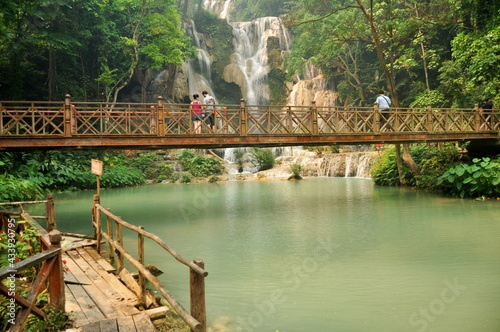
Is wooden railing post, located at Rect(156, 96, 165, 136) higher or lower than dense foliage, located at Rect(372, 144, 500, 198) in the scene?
higher

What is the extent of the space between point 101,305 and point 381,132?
12652 mm

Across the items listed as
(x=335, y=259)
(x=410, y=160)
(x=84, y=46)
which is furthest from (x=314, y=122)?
(x=84, y=46)

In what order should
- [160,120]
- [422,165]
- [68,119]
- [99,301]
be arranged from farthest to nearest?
[422,165] < [160,120] < [68,119] < [99,301]

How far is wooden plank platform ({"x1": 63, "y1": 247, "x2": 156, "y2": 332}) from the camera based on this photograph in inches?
150

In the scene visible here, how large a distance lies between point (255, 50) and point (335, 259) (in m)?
34.8

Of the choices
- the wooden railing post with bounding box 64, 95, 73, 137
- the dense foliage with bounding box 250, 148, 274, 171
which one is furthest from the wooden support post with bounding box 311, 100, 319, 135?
the dense foliage with bounding box 250, 148, 274, 171

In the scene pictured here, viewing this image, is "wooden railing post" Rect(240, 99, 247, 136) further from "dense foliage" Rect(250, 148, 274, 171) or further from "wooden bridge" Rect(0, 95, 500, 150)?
"dense foliage" Rect(250, 148, 274, 171)

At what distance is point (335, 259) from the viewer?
24.1ft

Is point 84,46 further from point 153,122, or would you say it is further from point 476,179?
point 476,179

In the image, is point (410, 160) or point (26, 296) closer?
point (26, 296)

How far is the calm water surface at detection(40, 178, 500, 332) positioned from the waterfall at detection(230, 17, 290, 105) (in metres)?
23.3

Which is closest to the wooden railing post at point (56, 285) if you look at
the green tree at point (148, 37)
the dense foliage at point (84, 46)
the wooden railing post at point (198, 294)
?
the wooden railing post at point (198, 294)

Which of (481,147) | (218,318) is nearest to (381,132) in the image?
(481,147)

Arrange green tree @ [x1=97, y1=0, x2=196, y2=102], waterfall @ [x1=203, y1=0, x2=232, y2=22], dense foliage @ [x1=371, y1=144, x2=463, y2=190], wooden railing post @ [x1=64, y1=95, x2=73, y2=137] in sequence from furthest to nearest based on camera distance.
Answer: waterfall @ [x1=203, y1=0, x2=232, y2=22] < green tree @ [x1=97, y1=0, x2=196, y2=102] < dense foliage @ [x1=371, y1=144, x2=463, y2=190] < wooden railing post @ [x1=64, y1=95, x2=73, y2=137]
